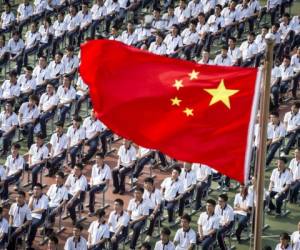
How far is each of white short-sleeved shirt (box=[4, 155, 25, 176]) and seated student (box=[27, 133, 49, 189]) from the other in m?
0.42

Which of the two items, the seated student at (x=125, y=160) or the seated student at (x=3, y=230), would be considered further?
the seated student at (x=125, y=160)

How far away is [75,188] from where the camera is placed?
21953mm

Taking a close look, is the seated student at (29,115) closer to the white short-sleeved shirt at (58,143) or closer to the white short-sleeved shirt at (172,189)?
the white short-sleeved shirt at (58,143)

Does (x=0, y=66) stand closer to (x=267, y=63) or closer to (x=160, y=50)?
(x=160, y=50)

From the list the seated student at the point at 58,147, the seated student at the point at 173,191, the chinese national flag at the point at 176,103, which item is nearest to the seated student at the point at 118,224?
the seated student at the point at 173,191

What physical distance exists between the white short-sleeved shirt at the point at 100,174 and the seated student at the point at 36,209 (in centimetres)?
129

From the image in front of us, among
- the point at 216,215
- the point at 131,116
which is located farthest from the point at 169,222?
the point at 131,116

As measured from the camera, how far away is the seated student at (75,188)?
2189cm

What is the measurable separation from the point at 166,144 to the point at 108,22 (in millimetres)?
17659

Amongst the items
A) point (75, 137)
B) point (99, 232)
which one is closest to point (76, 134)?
point (75, 137)

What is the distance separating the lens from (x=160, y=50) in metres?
28.1

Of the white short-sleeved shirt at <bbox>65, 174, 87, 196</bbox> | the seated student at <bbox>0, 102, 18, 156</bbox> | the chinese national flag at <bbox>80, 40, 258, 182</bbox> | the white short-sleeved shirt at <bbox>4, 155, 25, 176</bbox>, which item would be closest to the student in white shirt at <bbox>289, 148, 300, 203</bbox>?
the white short-sleeved shirt at <bbox>65, 174, 87, 196</bbox>

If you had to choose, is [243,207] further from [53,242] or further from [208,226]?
[53,242]

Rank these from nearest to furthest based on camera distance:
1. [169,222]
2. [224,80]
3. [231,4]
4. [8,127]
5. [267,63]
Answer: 1. [267,63]
2. [224,80]
3. [169,222]
4. [8,127]
5. [231,4]
